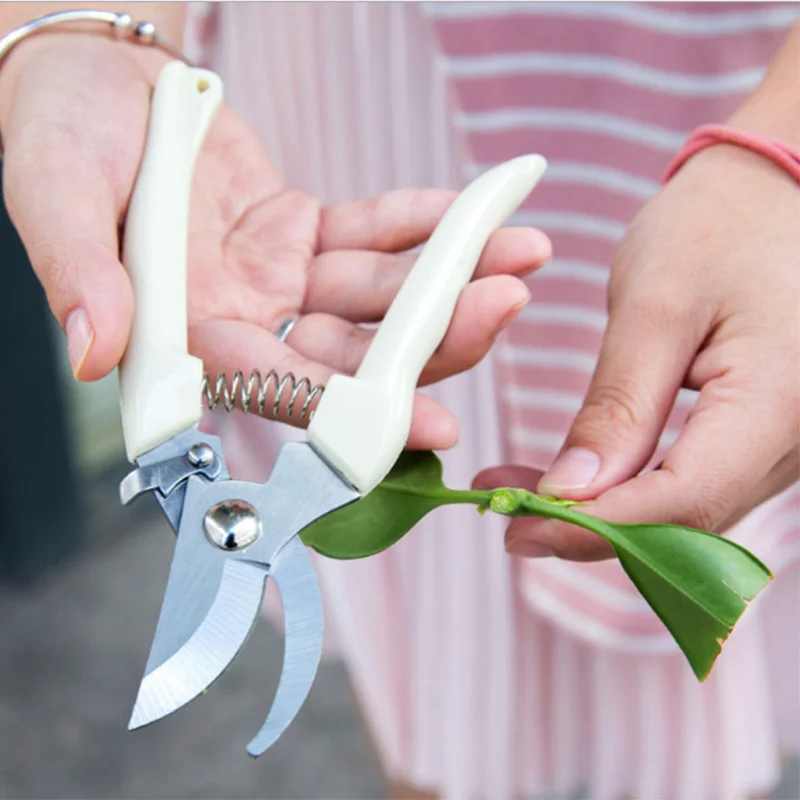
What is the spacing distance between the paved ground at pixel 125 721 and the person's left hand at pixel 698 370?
65cm

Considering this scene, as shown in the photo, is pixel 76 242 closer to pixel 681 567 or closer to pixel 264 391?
pixel 264 391

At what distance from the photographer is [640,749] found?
70cm

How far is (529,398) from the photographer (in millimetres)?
663

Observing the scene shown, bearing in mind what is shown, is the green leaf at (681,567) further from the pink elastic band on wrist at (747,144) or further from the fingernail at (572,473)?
the pink elastic band on wrist at (747,144)

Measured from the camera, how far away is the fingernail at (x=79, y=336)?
1.25 feet

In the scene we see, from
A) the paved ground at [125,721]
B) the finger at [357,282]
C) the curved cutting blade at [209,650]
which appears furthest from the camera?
the paved ground at [125,721]

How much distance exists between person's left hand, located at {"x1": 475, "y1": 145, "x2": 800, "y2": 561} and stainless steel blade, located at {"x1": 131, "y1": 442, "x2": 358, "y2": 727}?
9 cm

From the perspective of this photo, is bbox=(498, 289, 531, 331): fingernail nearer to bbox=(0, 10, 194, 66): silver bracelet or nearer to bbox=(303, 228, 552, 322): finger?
bbox=(303, 228, 552, 322): finger

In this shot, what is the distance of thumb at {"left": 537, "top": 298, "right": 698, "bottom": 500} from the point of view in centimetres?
41

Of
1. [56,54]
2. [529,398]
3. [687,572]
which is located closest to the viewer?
[687,572]

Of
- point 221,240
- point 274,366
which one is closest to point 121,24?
point 221,240

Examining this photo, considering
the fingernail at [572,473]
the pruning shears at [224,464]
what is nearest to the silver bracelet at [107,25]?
the pruning shears at [224,464]

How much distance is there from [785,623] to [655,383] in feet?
1.14

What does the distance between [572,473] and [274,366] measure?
144 mm
